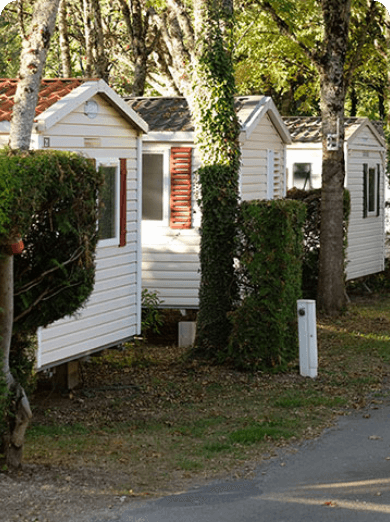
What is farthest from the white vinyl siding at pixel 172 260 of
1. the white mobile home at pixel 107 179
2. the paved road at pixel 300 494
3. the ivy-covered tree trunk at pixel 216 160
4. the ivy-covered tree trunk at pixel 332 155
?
the paved road at pixel 300 494

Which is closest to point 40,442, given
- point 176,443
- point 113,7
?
point 176,443

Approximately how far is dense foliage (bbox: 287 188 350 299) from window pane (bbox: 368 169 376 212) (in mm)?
3556

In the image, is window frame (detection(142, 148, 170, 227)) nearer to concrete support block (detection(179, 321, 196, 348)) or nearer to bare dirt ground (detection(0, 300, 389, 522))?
concrete support block (detection(179, 321, 196, 348))

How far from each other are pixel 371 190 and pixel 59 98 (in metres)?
12.4

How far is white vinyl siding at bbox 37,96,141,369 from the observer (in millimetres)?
10672

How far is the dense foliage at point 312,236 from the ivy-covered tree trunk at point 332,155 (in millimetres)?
943

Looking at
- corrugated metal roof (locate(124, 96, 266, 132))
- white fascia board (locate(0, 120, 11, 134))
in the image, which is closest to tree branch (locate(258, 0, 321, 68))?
corrugated metal roof (locate(124, 96, 266, 132))

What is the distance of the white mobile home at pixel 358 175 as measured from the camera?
20.0m

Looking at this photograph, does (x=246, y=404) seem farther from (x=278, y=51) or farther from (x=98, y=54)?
(x=278, y=51)

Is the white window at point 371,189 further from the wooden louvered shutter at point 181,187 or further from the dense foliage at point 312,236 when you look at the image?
the wooden louvered shutter at point 181,187

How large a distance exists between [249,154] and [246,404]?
6.22 m

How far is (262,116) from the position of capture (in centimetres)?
1584

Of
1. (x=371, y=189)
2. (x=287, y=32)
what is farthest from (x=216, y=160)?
(x=371, y=189)

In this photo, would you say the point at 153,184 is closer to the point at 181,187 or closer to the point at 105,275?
the point at 181,187
